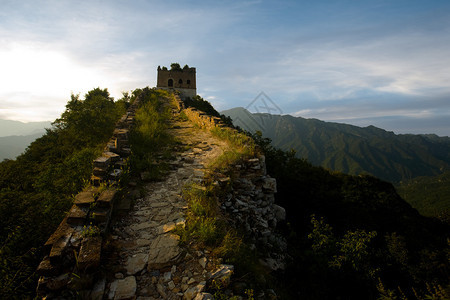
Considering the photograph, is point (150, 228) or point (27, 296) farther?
point (150, 228)

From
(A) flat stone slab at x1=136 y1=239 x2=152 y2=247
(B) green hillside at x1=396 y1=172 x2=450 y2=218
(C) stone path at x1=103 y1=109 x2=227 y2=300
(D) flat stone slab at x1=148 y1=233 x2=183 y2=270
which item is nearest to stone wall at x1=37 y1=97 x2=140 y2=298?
(C) stone path at x1=103 y1=109 x2=227 y2=300

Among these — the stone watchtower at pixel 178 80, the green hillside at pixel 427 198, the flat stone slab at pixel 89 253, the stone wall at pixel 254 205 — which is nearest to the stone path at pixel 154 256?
the flat stone slab at pixel 89 253

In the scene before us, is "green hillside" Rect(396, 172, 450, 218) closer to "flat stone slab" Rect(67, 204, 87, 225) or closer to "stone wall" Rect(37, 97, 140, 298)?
"stone wall" Rect(37, 97, 140, 298)

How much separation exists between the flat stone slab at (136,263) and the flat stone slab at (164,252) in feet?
0.32

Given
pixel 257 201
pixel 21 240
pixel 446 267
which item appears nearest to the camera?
pixel 21 240

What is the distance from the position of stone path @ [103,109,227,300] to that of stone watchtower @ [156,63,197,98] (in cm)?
4015

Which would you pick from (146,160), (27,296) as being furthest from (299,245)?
(27,296)

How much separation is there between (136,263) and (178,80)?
144 feet

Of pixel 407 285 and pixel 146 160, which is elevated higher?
pixel 146 160

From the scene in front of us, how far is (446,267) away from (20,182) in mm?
22467

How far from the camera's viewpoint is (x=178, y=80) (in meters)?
43.0

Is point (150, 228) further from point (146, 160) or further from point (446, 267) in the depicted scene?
point (446, 267)

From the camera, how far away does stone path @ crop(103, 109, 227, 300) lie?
2.90m

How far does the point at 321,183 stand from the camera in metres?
23.6
